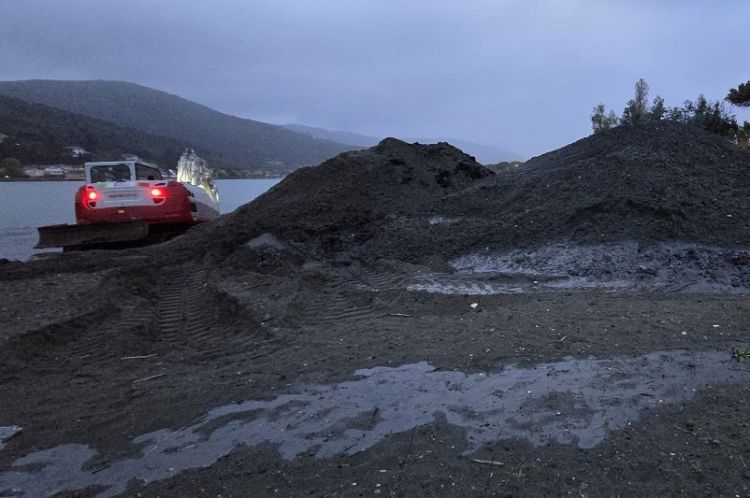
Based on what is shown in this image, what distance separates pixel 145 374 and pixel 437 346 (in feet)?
8.12

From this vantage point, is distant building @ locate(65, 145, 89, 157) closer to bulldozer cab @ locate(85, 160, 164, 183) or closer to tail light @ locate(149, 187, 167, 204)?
bulldozer cab @ locate(85, 160, 164, 183)

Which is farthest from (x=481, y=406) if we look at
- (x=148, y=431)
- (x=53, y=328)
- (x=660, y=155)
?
(x=660, y=155)

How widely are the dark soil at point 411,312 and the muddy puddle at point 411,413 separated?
7 centimetres

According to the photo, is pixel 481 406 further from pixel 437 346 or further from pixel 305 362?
pixel 305 362

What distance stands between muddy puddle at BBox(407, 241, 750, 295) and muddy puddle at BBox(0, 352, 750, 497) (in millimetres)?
2594

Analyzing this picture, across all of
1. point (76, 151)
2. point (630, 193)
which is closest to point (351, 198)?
point (630, 193)

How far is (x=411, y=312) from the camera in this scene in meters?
5.80

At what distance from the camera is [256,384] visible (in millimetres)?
4051

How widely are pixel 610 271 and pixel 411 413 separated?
4816 millimetres

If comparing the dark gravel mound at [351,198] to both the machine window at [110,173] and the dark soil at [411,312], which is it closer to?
the dark soil at [411,312]

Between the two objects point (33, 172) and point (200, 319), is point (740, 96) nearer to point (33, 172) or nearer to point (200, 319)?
point (200, 319)

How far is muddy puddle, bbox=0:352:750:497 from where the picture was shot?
3.02 metres

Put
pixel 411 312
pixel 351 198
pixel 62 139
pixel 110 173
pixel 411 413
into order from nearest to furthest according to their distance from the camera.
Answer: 1. pixel 411 413
2. pixel 411 312
3. pixel 351 198
4. pixel 110 173
5. pixel 62 139

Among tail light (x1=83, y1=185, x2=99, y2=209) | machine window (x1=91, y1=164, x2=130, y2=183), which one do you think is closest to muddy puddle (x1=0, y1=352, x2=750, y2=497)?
tail light (x1=83, y1=185, x2=99, y2=209)
